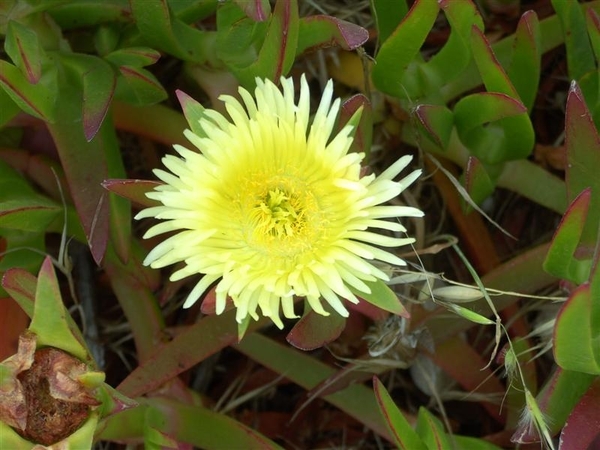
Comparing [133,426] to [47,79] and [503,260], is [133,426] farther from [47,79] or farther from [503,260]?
[503,260]

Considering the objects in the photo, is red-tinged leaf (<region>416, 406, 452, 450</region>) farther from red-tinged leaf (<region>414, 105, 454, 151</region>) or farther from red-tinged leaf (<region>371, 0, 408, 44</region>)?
red-tinged leaf (<region>371, 0, 408, 44</region>)

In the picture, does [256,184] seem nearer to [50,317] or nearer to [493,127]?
[50,317]

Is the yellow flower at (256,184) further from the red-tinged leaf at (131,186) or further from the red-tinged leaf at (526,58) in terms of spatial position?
the red-tinged leaf at (526,58)

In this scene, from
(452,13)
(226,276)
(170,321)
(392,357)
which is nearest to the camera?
(226,276)

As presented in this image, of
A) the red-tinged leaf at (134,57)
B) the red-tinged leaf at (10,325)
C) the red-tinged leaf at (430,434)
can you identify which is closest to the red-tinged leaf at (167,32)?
the red-tinged leaf at (134,57)

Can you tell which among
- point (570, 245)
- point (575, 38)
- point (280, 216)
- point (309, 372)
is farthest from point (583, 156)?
point (309, 372)

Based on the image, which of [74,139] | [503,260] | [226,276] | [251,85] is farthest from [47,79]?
[503,260]

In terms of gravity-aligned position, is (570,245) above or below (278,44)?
below
